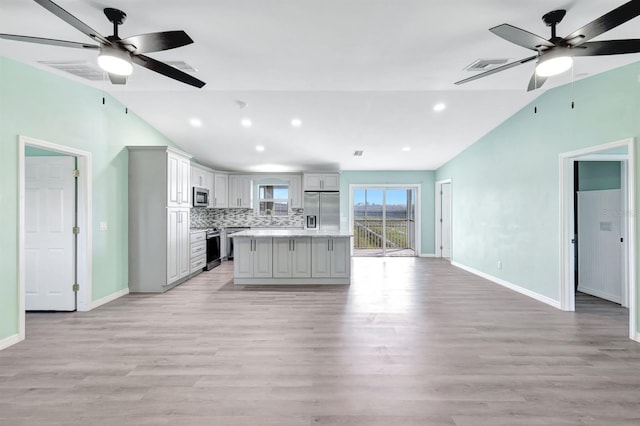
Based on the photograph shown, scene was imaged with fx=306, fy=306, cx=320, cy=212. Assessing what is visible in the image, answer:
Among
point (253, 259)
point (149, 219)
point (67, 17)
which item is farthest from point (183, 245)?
point (67, 17)

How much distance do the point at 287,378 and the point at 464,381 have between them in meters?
1.34

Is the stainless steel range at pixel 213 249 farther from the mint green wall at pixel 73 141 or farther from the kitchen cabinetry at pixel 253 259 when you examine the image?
the mint green wall at pixel 73 141

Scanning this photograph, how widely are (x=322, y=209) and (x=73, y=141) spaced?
5.07m

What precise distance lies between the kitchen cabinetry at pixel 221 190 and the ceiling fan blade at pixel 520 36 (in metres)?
6.66

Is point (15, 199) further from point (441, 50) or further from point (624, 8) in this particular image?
point (624, 8)

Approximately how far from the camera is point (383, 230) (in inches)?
340

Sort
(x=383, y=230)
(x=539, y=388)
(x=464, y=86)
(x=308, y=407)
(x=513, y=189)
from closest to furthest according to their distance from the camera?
(x=308, y=407)
(x=539, y=388)
(x=464, y=86)
(x=513, y=189)
(x=383, y=230)

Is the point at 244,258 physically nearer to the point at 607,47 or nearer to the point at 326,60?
the point at 326,60

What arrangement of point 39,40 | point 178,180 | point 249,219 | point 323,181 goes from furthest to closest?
point 249,219 < point 323,181 < point 178,180 < point 39,40

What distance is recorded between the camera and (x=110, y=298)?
171 inches

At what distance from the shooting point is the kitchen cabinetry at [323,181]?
303 inches

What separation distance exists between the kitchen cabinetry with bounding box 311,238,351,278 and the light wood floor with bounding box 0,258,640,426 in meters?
1.01

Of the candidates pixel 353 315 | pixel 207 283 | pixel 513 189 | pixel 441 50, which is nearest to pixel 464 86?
pixel 441 50

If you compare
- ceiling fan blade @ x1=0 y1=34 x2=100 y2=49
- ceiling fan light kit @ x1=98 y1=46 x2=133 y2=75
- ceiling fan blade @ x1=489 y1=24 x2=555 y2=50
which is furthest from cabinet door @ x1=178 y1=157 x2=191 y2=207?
ceiling fan blade @ x1=489 y1=24 x2=555 y2=50
